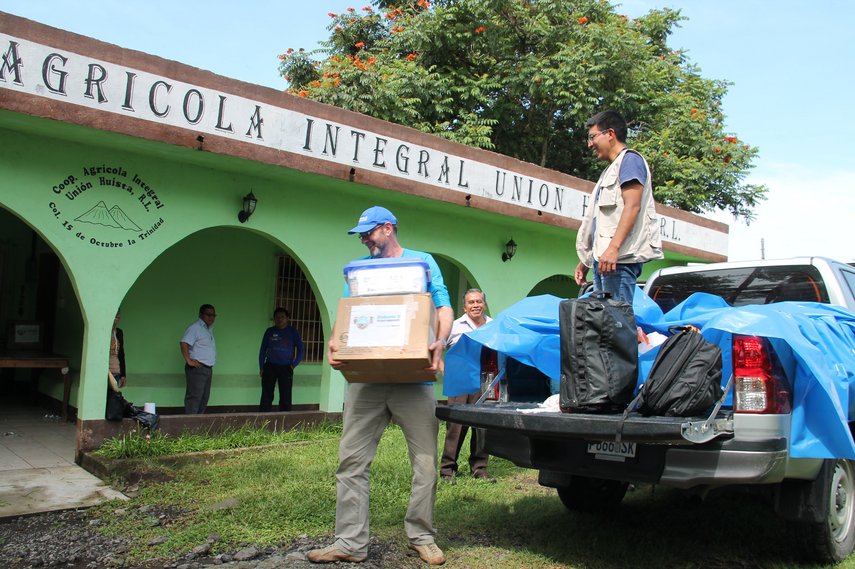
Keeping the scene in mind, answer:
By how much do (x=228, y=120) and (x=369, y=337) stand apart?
4.24 meters

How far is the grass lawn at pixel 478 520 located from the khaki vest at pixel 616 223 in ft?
5.86

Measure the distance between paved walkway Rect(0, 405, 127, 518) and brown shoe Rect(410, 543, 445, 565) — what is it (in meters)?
2.78

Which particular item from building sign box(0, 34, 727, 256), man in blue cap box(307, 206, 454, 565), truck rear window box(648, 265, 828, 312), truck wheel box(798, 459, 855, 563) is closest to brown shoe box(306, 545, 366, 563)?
man in blue cap box(307, 206, 454, 565)

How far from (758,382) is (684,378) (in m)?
0.38

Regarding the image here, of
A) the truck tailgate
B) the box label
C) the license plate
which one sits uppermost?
the box label

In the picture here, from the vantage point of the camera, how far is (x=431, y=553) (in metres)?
4.18

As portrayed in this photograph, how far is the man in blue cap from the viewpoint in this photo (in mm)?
4148

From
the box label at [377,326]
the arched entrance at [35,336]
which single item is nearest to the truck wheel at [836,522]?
the box label at [377,326]

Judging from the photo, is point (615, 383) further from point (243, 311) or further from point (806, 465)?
point (243, 311)

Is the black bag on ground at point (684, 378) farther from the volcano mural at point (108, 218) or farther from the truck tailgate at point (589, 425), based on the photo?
the volcano mural at point (108, 218)

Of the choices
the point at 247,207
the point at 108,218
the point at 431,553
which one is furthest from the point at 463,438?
the point at 108,218

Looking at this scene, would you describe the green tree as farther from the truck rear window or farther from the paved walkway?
the truck rear window

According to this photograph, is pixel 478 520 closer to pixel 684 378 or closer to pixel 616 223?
pixel 684 378

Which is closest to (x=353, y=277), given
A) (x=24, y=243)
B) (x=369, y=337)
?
(x=369, y=337)
